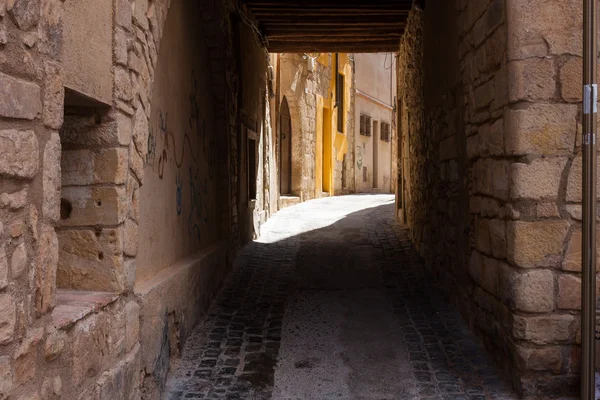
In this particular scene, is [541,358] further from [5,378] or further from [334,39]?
[334,39]

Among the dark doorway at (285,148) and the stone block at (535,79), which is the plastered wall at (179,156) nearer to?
the stone block at (535,79)

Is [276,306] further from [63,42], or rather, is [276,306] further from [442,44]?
[63,42]

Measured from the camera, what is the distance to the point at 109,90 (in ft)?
9.79

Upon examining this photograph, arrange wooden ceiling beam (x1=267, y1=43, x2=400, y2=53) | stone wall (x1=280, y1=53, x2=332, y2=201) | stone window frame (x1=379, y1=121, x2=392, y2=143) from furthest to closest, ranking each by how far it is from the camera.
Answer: stone window frame (x1=379, y1=121, x2=392, y2=143) < stone wall (x1=280, y1=53, x2=332, y2=201) < wooden ceiling beam (x1=267, y1=43, x2=400, y2=53)

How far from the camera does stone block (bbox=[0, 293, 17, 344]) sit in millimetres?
1885

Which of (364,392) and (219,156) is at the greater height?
(219,156)

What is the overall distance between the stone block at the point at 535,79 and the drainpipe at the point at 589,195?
27 cm

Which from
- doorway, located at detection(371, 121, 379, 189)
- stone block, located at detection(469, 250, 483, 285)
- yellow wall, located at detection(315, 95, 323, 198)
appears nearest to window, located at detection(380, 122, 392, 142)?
doorway, located at detection(371, 121, 379, 189)

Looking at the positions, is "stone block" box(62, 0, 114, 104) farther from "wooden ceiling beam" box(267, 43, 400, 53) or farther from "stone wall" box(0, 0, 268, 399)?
"wooden ceiling beam" box(267, 43, 400, 53)

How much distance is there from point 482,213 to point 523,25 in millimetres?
1325

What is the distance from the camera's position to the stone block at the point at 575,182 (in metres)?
3.67

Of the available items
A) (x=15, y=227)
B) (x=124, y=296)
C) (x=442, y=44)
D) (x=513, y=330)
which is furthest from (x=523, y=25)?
(x=15, y=227)

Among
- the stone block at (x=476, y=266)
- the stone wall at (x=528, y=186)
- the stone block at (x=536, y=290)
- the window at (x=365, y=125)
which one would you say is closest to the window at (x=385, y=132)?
the window at (x=365, y=125)

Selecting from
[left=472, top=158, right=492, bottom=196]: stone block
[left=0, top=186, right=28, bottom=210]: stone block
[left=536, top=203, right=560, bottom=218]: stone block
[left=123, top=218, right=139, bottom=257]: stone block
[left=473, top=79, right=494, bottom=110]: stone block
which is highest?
[left=473, top=79, right=494, bottom=110]: stone block
